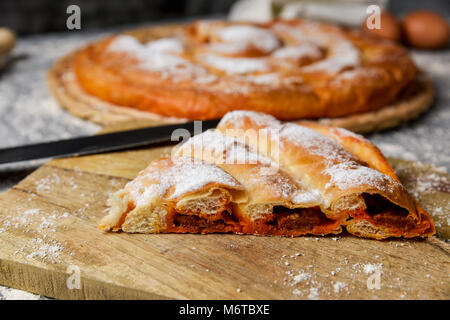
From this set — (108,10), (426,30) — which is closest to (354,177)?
(426,30)

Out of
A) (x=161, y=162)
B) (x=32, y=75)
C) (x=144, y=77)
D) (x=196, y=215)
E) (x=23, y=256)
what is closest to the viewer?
(x=23, y=256)

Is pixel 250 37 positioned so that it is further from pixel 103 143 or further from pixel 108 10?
pixel 108 10

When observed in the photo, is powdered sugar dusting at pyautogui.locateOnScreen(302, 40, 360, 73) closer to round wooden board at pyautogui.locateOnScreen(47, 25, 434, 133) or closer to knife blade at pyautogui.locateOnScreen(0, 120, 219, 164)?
round wooden board at pyautogui.locateOnScreen(47, 25, 434, 133)

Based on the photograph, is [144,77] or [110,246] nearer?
[110,246]
